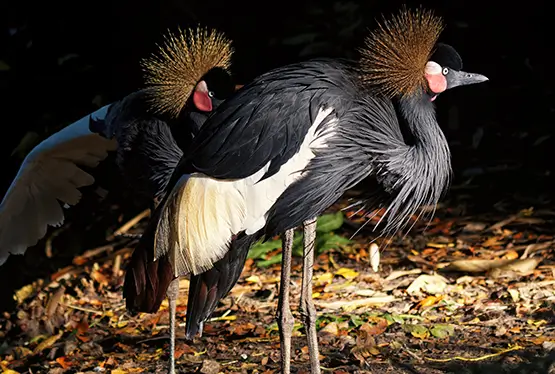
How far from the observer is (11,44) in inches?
217

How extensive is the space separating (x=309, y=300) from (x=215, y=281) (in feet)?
1.24

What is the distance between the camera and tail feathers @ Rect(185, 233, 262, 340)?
9.75 feet

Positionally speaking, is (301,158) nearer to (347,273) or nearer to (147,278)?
(147,278)

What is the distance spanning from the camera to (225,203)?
291cm

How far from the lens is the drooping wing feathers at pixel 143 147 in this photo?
12.1 ft

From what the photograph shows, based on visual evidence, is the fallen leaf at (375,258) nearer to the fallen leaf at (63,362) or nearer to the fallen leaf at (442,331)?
the fallen leaf at (442,331)

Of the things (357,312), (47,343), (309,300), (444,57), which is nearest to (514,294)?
(357,312)

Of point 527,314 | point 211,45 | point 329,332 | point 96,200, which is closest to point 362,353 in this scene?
point 329,332

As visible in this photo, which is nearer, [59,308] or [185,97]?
[185,97]

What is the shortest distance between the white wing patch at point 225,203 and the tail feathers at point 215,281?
1.6 inches

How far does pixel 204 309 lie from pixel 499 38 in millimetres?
3513

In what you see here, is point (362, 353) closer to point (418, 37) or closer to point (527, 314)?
point (527, 314)

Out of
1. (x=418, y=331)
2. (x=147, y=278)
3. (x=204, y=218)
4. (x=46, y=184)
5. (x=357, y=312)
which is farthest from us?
(x=46, y=184)

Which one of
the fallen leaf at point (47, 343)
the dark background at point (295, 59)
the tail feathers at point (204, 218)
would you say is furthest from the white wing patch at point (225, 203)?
the dark background at point (295, 59)
